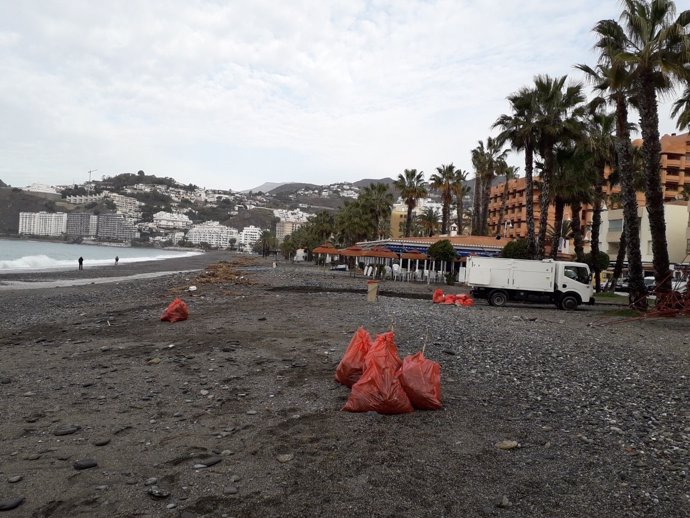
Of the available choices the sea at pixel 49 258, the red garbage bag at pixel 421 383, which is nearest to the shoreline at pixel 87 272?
the sea at pixel 49 258

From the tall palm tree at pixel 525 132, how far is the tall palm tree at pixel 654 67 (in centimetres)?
774

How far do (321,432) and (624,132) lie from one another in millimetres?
18984

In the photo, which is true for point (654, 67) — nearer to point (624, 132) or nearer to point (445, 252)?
point (624, 132)

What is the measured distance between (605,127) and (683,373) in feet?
79.4

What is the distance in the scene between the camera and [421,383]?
21.3 ft

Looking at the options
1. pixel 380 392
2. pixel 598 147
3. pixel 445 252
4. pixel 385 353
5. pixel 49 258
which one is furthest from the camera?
pixel 49 258

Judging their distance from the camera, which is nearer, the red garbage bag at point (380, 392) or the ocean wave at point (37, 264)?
the red garbage bag at point (380, 392)

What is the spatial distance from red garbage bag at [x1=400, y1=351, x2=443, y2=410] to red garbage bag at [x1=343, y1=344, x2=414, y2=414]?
0.11 metres

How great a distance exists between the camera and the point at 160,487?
431 centimetres

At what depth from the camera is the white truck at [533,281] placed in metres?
22.3

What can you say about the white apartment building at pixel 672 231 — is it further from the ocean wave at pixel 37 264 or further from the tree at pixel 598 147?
the ocean wave at pixel 37 264

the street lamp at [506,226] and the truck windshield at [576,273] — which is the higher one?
the street lamp at [506,226]

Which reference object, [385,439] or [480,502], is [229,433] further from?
[480,502]

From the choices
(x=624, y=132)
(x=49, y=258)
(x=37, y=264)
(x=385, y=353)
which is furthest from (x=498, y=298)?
(x=49, y=258)
